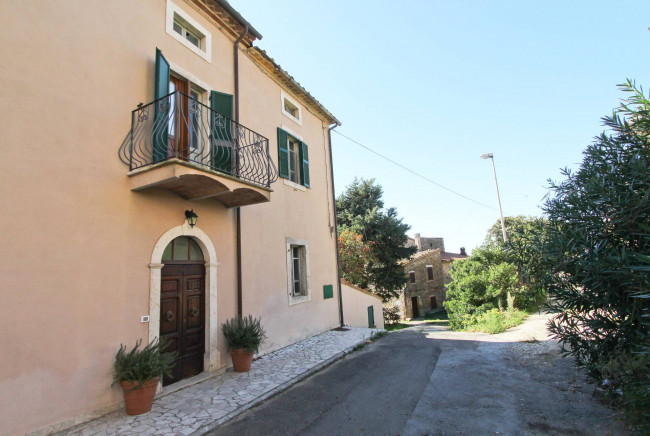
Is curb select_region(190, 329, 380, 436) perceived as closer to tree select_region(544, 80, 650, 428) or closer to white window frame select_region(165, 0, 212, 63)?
tree select_region(544, 80, 650, 428)

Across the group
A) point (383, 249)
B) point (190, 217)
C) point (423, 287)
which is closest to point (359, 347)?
point (190, 217)

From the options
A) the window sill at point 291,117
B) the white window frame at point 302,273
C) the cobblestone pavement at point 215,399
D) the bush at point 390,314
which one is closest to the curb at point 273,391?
the cobblestone pavement at point 215,399

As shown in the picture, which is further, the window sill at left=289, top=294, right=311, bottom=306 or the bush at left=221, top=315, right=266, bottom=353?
the window sill at left=289, top=294, right=311, bottom=306

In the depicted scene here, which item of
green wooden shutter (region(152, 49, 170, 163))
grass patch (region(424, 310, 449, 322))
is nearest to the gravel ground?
green wooden shutter (region(152, 49, 170, 163))

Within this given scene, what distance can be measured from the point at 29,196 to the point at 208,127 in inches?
125

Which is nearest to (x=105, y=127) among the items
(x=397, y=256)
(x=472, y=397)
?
(x=472, y=397)

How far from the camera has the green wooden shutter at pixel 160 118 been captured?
5.12 meters

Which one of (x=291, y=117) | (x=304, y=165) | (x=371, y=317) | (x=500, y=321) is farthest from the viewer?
(x=371, y=317)

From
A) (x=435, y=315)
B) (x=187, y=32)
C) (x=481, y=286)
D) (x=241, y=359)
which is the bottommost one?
(x=435, y=315)

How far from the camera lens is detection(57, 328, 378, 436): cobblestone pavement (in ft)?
12.7

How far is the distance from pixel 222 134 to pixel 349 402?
17.2ft

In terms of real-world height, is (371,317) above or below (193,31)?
below

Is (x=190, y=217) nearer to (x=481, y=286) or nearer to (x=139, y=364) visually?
(x=139, y=364)

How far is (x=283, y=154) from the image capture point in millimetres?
8844
